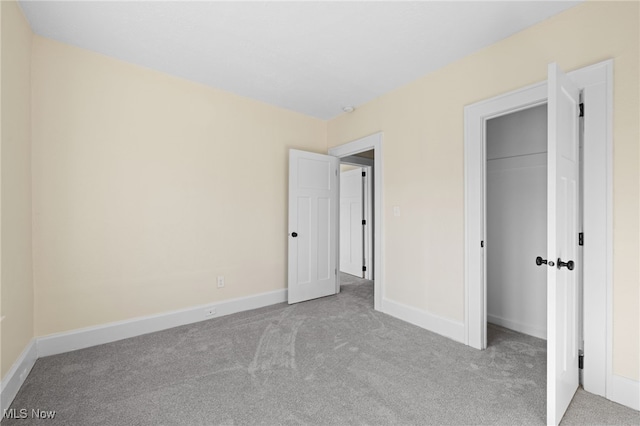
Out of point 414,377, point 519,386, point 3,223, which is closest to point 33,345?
point 3,223

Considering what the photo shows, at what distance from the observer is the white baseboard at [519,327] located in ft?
8.77

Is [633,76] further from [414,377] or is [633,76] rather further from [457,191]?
[414,377]

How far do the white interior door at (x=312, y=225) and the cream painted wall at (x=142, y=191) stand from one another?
22cm

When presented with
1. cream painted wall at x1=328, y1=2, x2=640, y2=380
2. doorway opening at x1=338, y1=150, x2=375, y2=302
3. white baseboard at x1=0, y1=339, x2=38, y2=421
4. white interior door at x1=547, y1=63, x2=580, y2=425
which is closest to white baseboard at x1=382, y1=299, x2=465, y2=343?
Result: cream painted wall at x1=328, y1=2, x2=640, y2=380

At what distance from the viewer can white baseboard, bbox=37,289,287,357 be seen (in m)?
2.37

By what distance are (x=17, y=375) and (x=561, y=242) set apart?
3476 millimetres

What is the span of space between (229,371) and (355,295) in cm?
229

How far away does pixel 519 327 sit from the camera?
283 cm

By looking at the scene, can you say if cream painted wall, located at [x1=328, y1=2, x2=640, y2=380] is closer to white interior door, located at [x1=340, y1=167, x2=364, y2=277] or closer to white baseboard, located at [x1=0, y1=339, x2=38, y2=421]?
white interior door, located at [x1=340, y1=167, x2=364, y2=277]

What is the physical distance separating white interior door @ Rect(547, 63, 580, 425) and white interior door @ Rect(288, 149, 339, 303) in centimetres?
272

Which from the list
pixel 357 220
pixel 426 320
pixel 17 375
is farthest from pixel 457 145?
pixel 17 375

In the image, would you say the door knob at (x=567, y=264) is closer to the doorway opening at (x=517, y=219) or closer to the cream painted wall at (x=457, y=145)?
the cream painted wall at (x=457, y=145)

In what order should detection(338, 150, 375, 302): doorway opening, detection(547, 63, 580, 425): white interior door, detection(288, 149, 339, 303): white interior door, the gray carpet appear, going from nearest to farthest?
1. detection(547, 63, 580, 425): white interior door
2. the gray carpet
3. detection(288, 149, 339, 303): white interior door
4. detection(338, 150, 375, 302): doorway opening

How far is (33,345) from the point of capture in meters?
2.23
